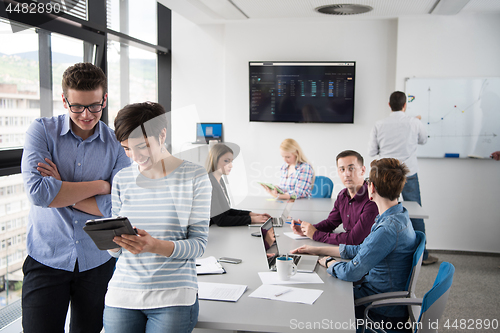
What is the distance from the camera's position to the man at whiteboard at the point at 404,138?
4461mm

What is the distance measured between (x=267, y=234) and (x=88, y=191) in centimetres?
95

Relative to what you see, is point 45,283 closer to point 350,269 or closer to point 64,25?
point 350,269

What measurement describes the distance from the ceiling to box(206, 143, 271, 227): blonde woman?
2182 millimetres

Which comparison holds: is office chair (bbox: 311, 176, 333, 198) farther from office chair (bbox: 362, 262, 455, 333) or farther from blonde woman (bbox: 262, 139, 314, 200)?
office chair (bbox: 362, 262, 455, 333)

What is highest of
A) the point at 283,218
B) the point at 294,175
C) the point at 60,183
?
the point at 60,183

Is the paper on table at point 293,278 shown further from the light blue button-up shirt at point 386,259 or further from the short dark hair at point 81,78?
the short dark hair at point 81,78

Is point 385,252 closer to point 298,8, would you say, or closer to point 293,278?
point 293,278

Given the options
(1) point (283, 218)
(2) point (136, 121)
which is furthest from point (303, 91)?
(2) point (136, 121)

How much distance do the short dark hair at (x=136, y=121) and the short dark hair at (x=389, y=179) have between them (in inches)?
51.1

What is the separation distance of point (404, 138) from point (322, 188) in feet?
3.76

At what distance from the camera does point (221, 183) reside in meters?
2.77

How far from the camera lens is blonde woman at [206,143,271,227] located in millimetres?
2766

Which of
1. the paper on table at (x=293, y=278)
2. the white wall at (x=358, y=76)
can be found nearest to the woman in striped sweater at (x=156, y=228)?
the paper on table at (x=293, y=278)

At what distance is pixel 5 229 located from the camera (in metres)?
2.67
